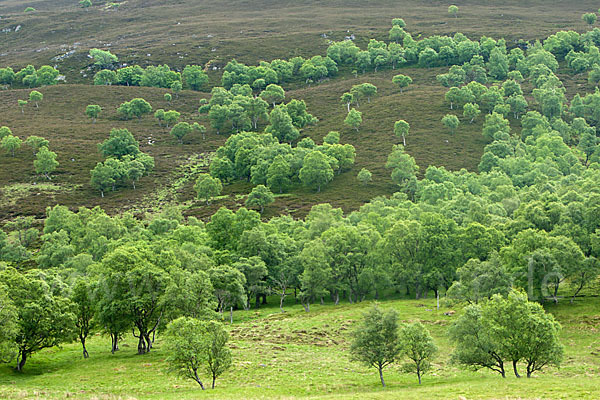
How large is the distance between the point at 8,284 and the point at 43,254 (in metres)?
53.5

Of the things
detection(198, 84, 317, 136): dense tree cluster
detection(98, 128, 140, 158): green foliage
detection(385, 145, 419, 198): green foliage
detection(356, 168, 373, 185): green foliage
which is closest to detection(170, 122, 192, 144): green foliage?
detection(198, 84, 317, 136): dense tree cluster

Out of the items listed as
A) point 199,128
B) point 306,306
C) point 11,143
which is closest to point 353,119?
point 199,128

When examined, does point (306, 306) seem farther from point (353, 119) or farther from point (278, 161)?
point (353, 119)

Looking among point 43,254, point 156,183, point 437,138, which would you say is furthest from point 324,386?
point 437,138

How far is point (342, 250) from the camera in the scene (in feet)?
303

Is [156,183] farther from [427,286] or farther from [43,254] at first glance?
[427,286]

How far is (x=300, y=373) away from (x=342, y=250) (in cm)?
4291

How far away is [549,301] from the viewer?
73.9m

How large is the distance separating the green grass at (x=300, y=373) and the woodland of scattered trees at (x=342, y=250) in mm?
2472

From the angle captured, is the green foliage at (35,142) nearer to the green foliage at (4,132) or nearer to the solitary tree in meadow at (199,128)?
the green foliage at (4,132)

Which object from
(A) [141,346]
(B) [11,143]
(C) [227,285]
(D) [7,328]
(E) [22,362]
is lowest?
(A) [141,346]

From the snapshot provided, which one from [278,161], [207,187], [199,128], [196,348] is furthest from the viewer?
[199,128]

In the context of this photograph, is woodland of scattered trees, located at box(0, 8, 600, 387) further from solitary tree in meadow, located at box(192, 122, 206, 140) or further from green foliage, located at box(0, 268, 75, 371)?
solitary tree in meadow, located at box(192, 122, 206, 140)

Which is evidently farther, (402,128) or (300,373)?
(402,128)
